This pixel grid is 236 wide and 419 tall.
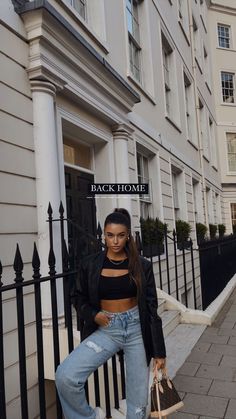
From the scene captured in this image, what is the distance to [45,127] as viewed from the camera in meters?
4.25

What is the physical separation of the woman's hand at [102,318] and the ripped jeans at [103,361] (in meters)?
0.03

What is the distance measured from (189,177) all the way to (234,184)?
31.9ft

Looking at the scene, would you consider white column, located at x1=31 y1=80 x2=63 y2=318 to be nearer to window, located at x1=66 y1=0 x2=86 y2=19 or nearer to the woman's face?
the woman's face

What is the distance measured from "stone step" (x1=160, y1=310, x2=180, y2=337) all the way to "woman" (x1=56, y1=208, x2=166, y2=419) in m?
3.03

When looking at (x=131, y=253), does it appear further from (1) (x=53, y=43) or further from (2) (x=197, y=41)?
(2) (x=197, y=41)

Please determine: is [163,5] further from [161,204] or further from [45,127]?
[45,127]

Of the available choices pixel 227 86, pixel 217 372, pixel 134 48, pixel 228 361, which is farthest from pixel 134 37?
pixel 227 86

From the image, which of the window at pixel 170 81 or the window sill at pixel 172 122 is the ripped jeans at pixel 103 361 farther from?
the window at pixel 170 81

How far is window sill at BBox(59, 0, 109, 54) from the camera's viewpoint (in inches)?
199

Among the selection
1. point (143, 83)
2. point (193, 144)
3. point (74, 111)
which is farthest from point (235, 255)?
point (74, 111)

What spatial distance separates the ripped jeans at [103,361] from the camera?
7.97 ft

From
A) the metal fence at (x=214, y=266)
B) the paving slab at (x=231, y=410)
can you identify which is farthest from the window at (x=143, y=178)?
the paving slab at (x=231, y=410)

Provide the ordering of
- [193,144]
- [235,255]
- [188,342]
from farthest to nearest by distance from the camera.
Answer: [193,144] → [235,255] → [188,342]

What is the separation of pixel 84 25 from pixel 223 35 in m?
18.7
